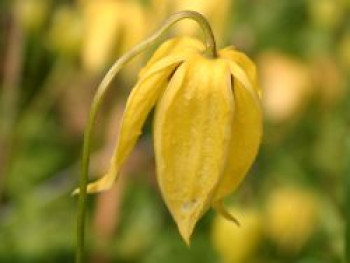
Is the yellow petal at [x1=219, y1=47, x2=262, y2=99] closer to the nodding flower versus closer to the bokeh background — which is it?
the nodding flower

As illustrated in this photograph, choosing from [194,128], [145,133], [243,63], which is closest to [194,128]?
[194,128]

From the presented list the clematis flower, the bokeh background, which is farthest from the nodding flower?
the bokeh background

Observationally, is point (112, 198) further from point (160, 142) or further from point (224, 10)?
point (160, 142)

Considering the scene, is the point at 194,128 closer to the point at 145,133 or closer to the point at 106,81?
the point at 106,81

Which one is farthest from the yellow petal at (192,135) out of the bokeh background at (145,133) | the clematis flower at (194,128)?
the bokeh background at (145,133)

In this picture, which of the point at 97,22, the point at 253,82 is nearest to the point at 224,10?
the point at 97,22

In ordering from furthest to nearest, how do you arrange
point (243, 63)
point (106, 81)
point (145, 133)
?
point (145, 133), point (243, 63), point (106, 81)

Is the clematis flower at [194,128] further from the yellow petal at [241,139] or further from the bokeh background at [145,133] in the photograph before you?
the bokeh background at [145,133]
